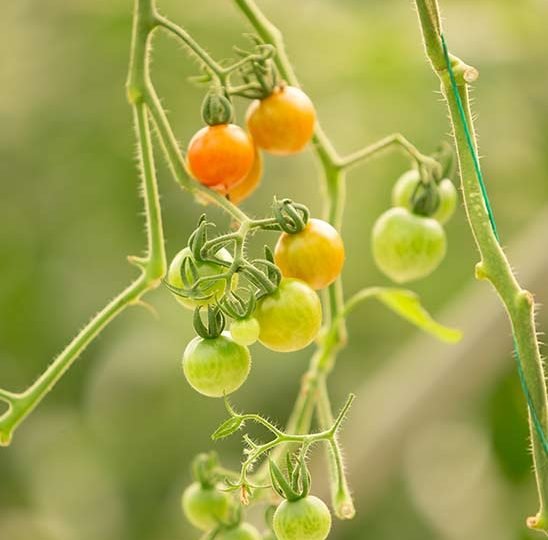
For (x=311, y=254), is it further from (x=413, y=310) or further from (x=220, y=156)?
(x=413, y=310)

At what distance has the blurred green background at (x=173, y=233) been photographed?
2.55 meters

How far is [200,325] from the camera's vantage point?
0.89 meters

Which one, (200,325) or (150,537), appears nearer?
(200,325)

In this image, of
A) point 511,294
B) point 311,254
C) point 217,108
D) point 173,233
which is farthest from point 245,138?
point 173,233

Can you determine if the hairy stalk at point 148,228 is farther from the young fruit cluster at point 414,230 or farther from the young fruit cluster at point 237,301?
the young fruit cluster at point 414,230

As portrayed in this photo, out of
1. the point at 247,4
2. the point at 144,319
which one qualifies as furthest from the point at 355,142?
the point at 247,4

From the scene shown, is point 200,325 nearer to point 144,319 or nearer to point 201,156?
point 201,156

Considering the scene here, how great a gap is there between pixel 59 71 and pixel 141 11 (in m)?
1.81

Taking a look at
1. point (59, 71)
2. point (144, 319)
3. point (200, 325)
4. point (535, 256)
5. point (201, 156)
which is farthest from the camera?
point (59, 71)

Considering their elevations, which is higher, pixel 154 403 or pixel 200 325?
pixel 200 325

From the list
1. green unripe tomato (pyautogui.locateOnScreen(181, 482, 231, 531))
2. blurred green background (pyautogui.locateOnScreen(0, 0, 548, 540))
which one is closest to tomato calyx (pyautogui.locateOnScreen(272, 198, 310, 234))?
green unripe tomato (pyautogui.locateOnScreen(181, 482, 231, 531))

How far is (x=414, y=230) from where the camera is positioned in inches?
45.6

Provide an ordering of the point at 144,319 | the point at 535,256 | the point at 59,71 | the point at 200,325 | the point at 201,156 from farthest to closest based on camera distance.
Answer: the point at 59,71
the point at 144,319
the point at 535,256
the point at 201,156
the point at 200,325

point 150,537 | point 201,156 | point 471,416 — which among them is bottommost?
point 150,537
